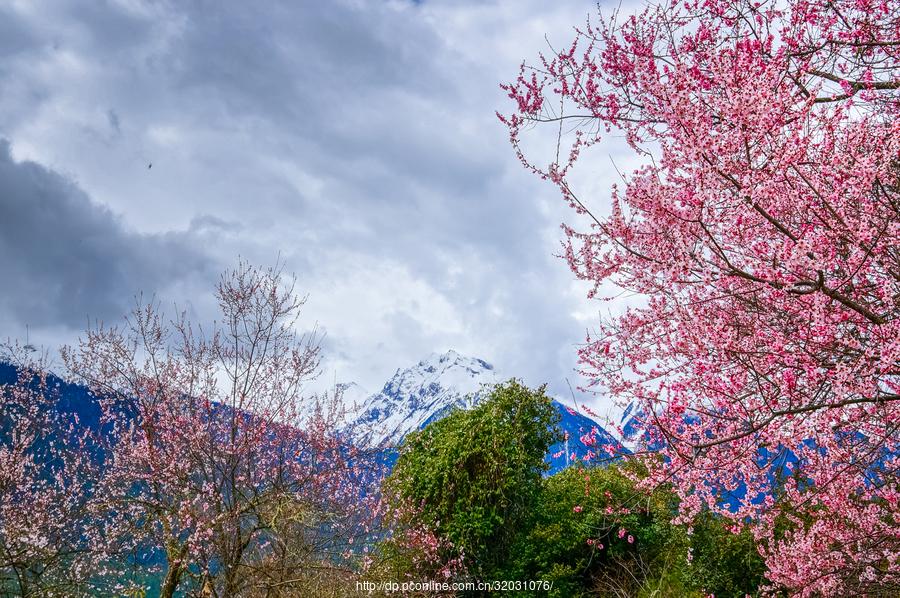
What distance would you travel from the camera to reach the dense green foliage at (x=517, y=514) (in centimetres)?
1198

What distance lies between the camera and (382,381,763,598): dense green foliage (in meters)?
12.0

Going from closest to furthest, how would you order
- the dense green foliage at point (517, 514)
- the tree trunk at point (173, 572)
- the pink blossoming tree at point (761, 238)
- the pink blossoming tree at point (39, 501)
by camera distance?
1. the pink blossoming tree at point (761, 238)
2. the tree trunk at point (173, 572)
3. the pink blossoming tree at point (39, 501)
4. the dense green foliage at point (517, 514)

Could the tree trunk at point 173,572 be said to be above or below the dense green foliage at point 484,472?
below

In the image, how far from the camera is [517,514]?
494 inches

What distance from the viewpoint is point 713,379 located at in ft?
12.7

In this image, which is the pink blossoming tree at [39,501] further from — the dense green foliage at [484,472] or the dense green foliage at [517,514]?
the dense green foliage at [484,472]

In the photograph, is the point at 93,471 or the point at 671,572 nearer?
the point at 93,471

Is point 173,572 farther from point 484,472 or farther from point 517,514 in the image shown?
point 517,514

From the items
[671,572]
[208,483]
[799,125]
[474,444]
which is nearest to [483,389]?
[474,444]

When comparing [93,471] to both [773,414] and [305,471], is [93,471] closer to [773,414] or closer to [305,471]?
[305,471]

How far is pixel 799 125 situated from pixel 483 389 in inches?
427

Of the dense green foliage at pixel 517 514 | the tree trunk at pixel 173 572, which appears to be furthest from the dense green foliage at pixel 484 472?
the tree trunk at pixel 173 572

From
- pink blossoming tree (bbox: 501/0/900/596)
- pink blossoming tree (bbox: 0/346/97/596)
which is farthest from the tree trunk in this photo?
pink blossoming tree (bbox: 501/0/900/596)

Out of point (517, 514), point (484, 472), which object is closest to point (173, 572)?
point (484, 472)
